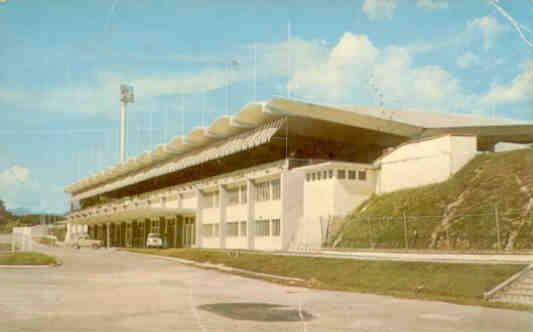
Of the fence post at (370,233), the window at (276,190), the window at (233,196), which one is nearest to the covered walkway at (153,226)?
the window at (233,196)

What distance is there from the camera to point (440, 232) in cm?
3666

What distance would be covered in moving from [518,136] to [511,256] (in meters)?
34.2

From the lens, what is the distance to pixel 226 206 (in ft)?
209

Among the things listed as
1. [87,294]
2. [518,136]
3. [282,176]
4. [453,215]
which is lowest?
[87,294]

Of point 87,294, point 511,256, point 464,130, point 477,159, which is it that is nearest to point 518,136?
point 464,130

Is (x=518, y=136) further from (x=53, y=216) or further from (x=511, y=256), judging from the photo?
(x=53, y=216)

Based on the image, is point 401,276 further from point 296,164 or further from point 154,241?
point 154,241

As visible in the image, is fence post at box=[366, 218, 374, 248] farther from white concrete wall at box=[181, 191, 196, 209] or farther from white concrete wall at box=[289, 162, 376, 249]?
white concrete wall at box=[181, 191, 196, 209]

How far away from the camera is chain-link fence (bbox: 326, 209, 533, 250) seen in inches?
1243

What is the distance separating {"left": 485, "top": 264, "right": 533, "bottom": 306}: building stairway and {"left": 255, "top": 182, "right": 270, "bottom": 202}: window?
3519cm

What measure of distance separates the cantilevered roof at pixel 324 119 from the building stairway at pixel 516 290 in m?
29.2

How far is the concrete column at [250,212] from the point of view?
5740cm

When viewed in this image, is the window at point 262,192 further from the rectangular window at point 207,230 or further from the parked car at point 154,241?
the parked car at point 154,241

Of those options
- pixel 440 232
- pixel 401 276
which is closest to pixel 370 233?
pixel 440 232
